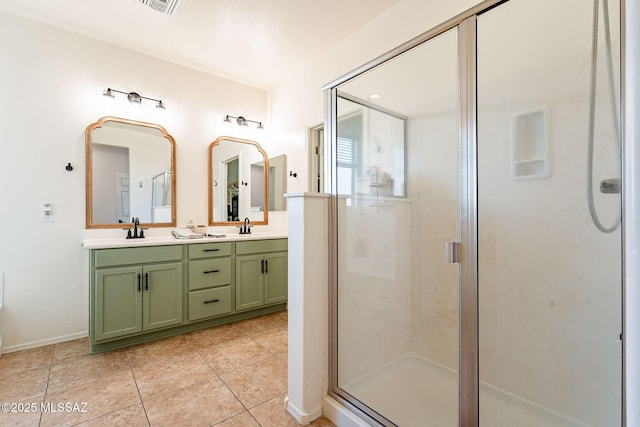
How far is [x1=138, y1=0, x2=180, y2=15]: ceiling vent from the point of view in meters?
2.31

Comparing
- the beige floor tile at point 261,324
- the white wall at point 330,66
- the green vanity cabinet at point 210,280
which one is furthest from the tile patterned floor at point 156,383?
the white wall at point 330,66

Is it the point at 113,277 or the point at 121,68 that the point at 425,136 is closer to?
A: the point at 113,277

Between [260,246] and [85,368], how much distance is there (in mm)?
1642

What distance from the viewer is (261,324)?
3.00 m

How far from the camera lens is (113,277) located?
2355 millimetres

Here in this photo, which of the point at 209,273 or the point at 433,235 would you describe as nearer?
the point at 433,235

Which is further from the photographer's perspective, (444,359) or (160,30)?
(160,30)

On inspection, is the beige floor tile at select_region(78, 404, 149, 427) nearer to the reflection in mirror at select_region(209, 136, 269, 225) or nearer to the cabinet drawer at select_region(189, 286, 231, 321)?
the cabinet drawer at select_region(189, 286, 231, 321)

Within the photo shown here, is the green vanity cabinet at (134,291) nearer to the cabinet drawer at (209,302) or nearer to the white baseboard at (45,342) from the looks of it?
the cabinet drawer at (209,302)

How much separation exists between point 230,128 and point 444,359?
317cm

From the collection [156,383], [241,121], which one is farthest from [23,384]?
[241,121]

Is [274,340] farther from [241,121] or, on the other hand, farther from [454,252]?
[241,121]

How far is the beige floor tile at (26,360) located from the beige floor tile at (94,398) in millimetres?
545

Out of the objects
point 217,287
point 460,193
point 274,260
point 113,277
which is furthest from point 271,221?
point 460,193
